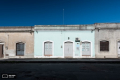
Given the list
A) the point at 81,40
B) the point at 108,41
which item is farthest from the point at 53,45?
the point at 108,41

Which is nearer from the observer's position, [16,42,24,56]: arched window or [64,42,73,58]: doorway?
[64,42,73,58]: doorway

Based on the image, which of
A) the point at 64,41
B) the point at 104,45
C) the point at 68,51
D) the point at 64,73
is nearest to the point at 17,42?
the point at 64,41

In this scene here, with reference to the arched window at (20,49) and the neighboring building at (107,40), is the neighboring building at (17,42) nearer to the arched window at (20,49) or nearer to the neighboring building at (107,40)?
the arched window at (20,49)

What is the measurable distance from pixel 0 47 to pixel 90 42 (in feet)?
41.2

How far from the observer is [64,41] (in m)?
14.0

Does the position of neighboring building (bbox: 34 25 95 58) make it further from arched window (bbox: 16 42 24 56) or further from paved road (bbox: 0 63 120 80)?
paved road (bbox: 0 63 120 80)

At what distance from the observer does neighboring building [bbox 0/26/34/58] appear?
14195 mm

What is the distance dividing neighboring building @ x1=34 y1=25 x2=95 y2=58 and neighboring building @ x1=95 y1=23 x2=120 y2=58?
0.67 m

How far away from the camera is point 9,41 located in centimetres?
1430

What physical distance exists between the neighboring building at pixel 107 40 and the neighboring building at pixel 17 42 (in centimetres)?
905

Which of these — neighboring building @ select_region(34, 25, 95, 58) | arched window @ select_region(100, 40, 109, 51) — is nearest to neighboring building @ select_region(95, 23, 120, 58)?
arched window @ select_region(100, 40, 109, 51)

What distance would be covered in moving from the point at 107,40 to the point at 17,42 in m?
12.4

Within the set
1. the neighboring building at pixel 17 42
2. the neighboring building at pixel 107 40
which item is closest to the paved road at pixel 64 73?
the neighboring building at pixel 107 40

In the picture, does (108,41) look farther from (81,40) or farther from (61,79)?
(61,79)
